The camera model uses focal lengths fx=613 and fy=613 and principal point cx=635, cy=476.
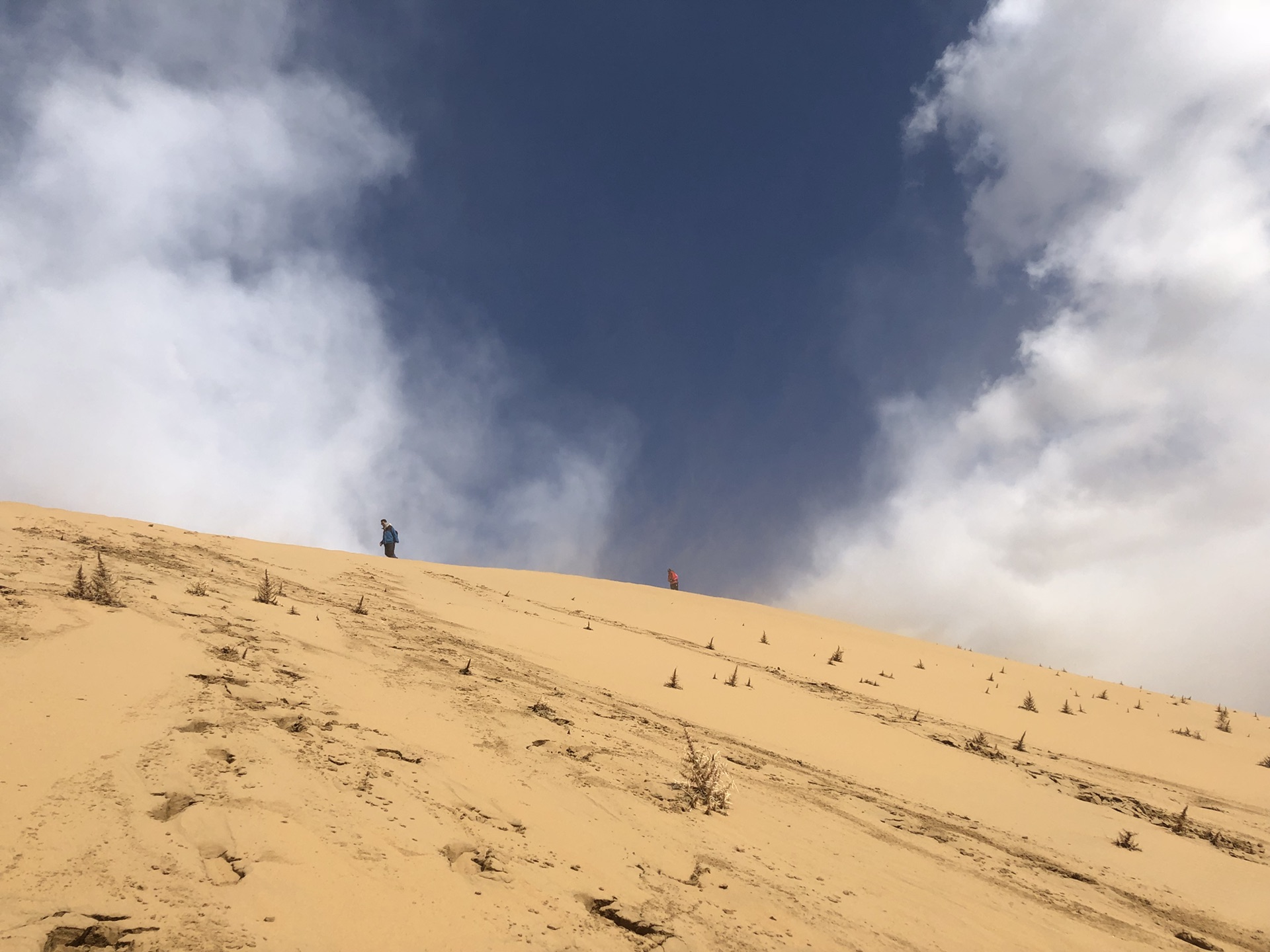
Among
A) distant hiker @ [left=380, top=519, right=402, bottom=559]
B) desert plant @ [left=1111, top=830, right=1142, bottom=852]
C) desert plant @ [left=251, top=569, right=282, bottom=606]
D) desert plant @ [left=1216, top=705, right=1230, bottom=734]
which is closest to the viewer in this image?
desert plant @ [left=1111, top=830, right=1142, bottom=852]

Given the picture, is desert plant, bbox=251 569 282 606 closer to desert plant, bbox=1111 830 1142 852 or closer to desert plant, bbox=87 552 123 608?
desert plant, bbox=87 552 123 608

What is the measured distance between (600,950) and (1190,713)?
15676mm

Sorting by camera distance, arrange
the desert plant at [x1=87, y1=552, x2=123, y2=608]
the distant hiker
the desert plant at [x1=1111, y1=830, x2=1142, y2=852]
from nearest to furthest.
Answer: the desert plant at [x1=1111, y1=830, x2=1142, y2=852] < the desert plant at [x1=87, y1=552, x2=123, y2=608] < the distant hiker

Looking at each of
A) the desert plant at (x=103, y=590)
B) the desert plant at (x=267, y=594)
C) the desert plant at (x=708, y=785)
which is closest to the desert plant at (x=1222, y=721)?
the desert plant at (x=708, y=785)

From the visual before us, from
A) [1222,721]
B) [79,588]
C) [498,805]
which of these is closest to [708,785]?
[498,805]

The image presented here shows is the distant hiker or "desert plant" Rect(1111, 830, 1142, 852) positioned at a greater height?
the distant hiker

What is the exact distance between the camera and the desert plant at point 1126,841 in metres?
4.85

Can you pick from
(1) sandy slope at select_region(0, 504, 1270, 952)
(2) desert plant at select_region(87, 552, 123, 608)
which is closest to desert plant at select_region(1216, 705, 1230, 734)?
(1) sandy slope at select_region(0, 504, 1270, 952)

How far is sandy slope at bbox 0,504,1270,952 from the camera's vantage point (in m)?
2.78

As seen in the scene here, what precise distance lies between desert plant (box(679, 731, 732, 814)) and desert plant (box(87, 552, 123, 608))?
17.6 ft

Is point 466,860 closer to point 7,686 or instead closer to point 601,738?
point 601,738

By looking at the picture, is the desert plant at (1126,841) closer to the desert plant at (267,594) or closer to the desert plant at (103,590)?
the desert plant at (267,594)

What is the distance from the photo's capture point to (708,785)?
14.7 ft

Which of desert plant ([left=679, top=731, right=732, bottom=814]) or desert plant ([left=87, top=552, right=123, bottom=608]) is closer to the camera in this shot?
desert plant ([left=679, top=731, right=732, bottom=814])
